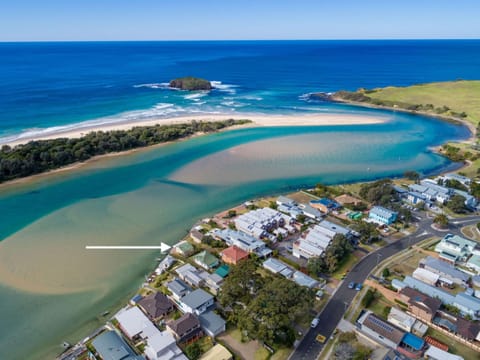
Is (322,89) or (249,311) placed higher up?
(322,89)

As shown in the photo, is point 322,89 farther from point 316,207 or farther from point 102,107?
point 316,207

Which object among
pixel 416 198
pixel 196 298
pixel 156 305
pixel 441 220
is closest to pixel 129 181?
pixel 156 305

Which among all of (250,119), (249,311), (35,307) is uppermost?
(250,119)

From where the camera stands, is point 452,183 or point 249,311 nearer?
point 249,311

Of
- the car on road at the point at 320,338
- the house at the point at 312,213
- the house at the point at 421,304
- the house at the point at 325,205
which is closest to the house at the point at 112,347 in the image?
the car on road at the point at 320,338

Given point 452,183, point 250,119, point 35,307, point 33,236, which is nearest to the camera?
point 35,307

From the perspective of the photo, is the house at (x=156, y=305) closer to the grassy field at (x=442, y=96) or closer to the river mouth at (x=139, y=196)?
the river mouth at (x=139, y=196)

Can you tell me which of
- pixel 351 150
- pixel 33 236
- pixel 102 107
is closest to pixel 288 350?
pixel 33 236

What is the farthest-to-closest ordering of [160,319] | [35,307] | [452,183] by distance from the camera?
1. [452,183]
2. [35,307]
3. [160,319]
